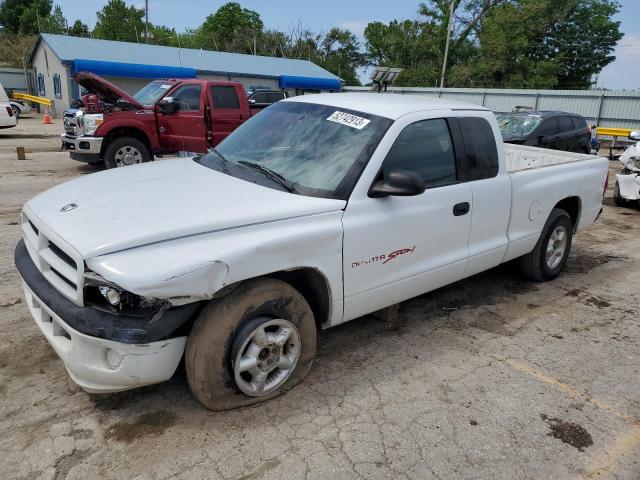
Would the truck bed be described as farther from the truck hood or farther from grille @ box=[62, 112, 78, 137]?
grille @ box=[62, 112, 78, 137]

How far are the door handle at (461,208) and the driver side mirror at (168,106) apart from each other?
786cm

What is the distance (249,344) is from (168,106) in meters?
8.41

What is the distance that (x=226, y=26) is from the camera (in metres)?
70.8

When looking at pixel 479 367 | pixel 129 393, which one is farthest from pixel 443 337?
pixel 129 393

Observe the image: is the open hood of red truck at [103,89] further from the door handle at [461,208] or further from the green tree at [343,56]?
the green tree at [343,56]

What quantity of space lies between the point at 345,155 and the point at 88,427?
2.22 meters

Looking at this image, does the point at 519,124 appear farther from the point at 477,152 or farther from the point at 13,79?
the point at 13,79

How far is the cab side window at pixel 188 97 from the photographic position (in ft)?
34.2

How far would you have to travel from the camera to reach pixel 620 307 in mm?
4840

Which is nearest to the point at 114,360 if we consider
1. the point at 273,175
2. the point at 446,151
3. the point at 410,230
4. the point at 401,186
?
the point at 273,175

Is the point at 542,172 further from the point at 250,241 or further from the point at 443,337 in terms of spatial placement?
the point at 250,241

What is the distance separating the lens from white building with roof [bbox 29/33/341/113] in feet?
89.7

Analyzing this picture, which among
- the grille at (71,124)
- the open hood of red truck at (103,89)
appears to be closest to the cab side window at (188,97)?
the open hood of red truck at (103,89)

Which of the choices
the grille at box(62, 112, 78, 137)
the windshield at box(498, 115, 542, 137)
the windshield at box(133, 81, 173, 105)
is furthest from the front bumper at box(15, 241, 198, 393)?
the windshield at box(498, 115, 542, 137)
